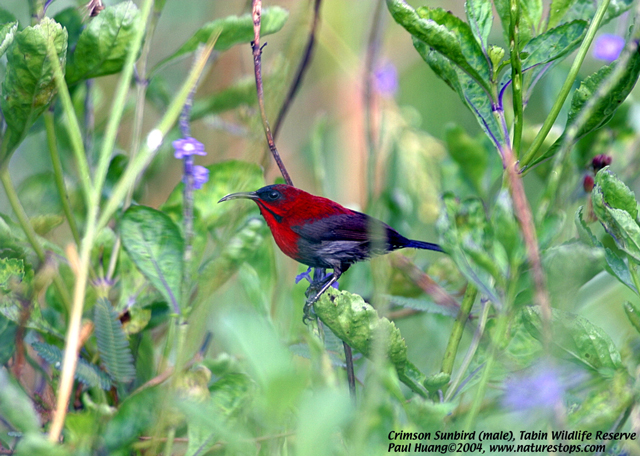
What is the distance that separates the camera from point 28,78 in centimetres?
59

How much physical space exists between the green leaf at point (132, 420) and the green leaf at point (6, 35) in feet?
1.22

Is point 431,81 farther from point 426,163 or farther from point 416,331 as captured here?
point 416,331

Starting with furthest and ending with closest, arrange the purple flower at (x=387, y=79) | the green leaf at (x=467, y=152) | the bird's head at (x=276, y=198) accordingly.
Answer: the purple flower at (x=387, y=79) → the green leaf at (x=467, y=152) → the bird's head at (x=276, y=198)

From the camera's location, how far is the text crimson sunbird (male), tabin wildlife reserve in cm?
83

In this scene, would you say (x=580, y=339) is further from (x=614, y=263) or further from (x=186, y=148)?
(x=186, y=148)

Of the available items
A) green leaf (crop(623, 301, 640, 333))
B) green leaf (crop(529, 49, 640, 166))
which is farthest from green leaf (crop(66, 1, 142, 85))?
green leaf (crop(623, 301, 640, 333))

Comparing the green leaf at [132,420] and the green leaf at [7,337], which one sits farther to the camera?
the green leaf at [7,337]

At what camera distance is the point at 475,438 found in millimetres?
485

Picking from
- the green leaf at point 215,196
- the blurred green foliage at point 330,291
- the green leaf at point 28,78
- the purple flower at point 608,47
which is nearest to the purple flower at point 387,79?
the blurred green foliage at point 330,291

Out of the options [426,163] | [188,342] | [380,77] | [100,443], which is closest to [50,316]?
[100,443]

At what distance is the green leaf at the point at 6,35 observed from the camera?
596mm

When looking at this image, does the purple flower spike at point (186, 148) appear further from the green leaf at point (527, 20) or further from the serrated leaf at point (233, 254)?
the green leaf at point (527, 20)

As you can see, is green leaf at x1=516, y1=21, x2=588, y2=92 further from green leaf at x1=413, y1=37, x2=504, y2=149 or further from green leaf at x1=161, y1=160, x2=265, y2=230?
green leaf at x1=161, y1=160, x2=265, y2=230

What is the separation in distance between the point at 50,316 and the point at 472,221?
0.52 meters
